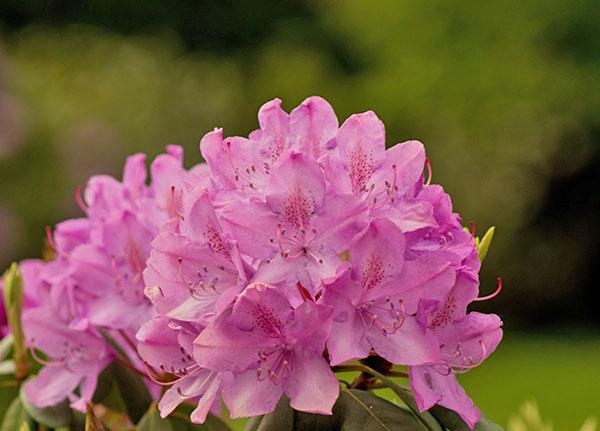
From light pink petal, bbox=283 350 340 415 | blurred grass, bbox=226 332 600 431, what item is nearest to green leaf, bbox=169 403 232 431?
light pink petal, bbox=283 350 340 415

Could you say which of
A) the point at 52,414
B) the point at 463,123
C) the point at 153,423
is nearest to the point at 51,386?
the point at 52,414

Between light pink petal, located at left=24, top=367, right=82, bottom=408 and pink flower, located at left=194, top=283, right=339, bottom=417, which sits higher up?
pink flower, located at left=194, top=283, right=339, bottom=417

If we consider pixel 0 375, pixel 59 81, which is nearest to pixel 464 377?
pixel 59 81

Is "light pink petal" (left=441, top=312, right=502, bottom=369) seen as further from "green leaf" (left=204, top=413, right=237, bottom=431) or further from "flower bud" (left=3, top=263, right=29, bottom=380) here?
"flower bud" (left=3, top=263, right=29, bottom=380)

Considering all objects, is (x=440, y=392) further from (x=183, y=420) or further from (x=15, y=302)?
(x=15, y=302)

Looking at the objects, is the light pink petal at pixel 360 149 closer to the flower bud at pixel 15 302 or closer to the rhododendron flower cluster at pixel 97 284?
the rhododendron flower cluster at pixel 97 284

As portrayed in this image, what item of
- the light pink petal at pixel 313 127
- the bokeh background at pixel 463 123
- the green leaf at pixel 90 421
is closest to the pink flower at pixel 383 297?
the light pink petal at pixel 313 127
